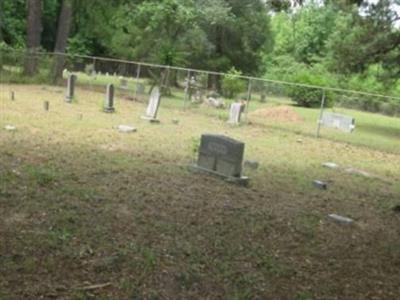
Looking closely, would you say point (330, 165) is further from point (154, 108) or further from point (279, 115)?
point (279, 115)

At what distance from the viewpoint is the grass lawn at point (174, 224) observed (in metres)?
5.07

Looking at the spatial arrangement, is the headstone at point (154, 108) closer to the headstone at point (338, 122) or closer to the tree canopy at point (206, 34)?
the tree canopy at point (206, 34)

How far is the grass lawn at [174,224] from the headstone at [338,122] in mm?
5072

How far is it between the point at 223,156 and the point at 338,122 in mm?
10227

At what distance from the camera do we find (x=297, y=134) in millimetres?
17984

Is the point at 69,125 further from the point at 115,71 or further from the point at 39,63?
the point at 115,71

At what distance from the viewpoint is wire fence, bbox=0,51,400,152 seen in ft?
63.1

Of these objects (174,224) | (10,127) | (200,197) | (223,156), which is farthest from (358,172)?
(10,127)

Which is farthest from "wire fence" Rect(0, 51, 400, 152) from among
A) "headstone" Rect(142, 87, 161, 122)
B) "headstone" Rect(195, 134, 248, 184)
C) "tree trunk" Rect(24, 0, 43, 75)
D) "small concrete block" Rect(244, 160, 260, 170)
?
"headstone" Rect(195, 134, 248, 184)

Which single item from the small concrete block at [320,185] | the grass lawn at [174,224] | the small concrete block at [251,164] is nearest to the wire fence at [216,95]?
the grass lawn at [174,224]

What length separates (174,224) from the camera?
6.75 metres

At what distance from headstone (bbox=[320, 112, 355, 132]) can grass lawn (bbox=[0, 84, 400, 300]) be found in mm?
5072

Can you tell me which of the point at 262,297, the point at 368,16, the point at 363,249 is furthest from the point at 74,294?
the point at 368,16

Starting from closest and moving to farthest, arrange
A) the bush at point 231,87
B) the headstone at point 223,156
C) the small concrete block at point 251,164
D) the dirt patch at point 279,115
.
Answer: the headstone at point 223,156
the small concrete block at point 251,164
the dirt patch at point 279,115
the bush at point 231,87
